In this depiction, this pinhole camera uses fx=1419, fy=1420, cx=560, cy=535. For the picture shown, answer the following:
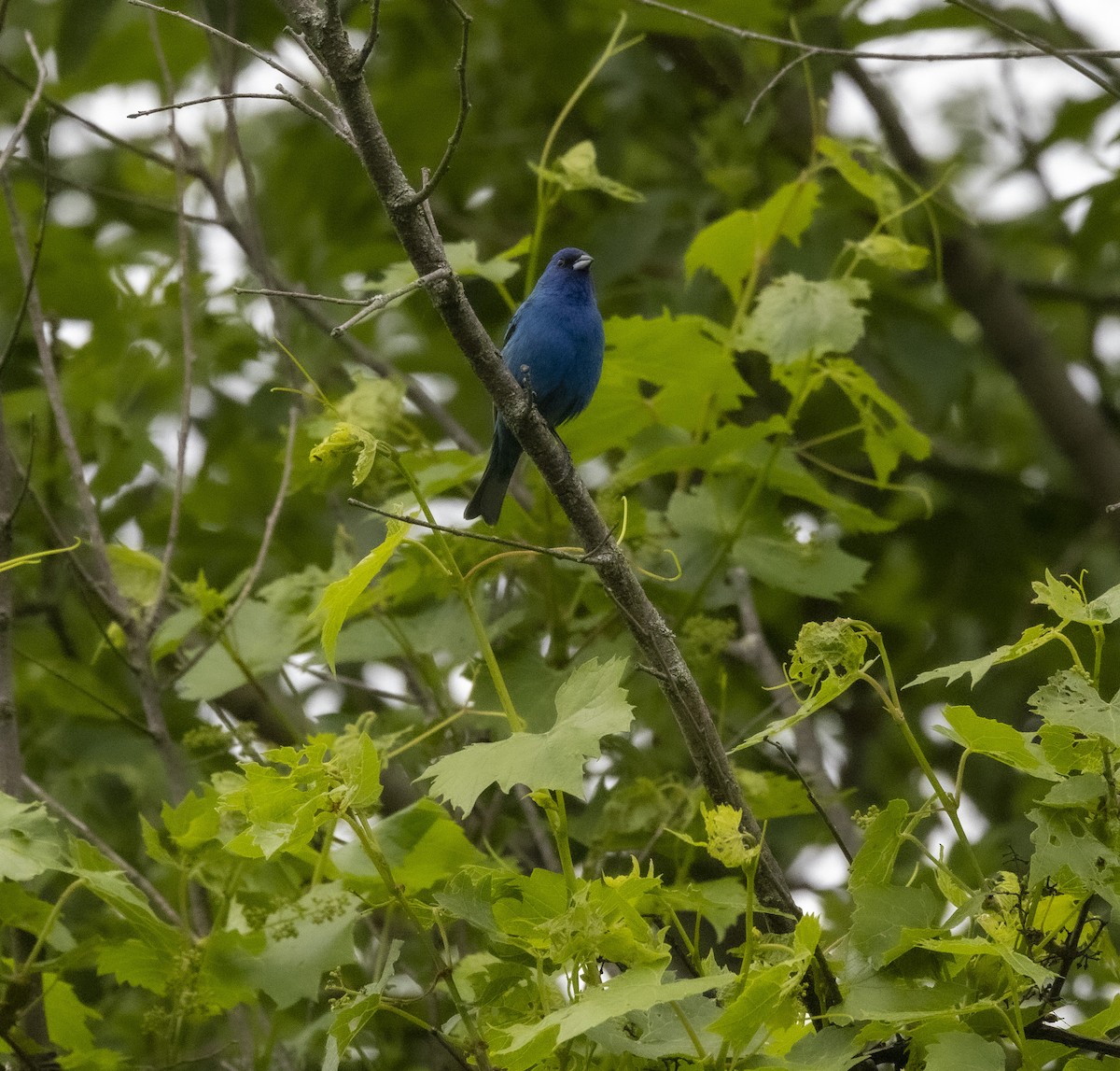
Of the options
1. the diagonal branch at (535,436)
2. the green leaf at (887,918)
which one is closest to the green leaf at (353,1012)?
the diagonal branch at (535,436)

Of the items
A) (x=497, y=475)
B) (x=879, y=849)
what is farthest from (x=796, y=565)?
(x=879, y=849)

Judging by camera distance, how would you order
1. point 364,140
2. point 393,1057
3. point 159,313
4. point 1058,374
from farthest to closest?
point 1058,374
point 159,313
point 393,1057
point 364,140

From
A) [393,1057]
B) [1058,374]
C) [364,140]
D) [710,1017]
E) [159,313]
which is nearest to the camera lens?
[710,1017]

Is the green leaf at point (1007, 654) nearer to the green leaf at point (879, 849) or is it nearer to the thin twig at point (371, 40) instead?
the green leaf at point (879, 849)

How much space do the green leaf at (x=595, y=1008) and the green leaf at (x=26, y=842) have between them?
3.03 feet

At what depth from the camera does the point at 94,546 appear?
140 inches

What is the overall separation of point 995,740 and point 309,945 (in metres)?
1.46

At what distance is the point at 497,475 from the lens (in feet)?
13.7

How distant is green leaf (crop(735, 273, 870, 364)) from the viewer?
11.2 feet

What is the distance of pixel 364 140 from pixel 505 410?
556mm

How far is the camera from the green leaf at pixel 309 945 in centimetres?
283

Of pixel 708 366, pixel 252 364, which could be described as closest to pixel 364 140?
pixel 708 366

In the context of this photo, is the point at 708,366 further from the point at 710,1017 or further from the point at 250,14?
the point at 250,14

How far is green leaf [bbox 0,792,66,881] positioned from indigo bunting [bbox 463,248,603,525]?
1689 mm
